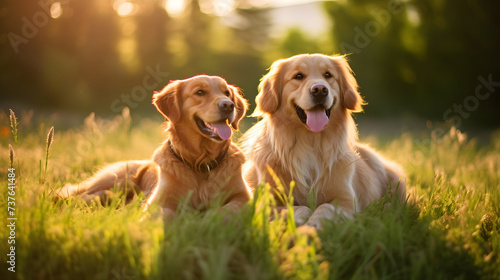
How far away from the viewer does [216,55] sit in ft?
56.0

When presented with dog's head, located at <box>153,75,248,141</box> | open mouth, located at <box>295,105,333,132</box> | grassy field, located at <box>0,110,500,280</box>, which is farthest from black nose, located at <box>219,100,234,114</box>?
grassy field, located at <box>0,110,500,280</box>

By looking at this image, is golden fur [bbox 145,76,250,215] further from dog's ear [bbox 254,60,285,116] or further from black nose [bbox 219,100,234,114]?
dog's ear [bbox 254,60,285,116]

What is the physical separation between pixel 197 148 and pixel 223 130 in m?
0.31

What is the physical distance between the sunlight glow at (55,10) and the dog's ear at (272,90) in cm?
985

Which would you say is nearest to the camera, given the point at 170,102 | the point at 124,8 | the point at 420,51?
the point at 170,102

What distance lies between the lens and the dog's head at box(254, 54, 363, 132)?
320cm

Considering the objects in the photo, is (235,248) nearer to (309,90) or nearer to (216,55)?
(309,90)

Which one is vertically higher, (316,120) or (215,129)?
(316,120)

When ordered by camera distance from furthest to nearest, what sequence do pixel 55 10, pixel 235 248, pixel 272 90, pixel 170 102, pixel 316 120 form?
1. pixel 55 10
2. pixel 272 90
3. pixel 170 102
4. pixel 316 120
5. pixel 235 248

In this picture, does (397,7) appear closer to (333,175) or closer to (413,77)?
(413,77)

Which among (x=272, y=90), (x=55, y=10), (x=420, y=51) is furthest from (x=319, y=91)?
(x=55, y=10)

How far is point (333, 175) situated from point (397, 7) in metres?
10.3

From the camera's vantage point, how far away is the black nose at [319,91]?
3.08 meters

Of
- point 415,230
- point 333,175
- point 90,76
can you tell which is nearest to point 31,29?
point 90,76
